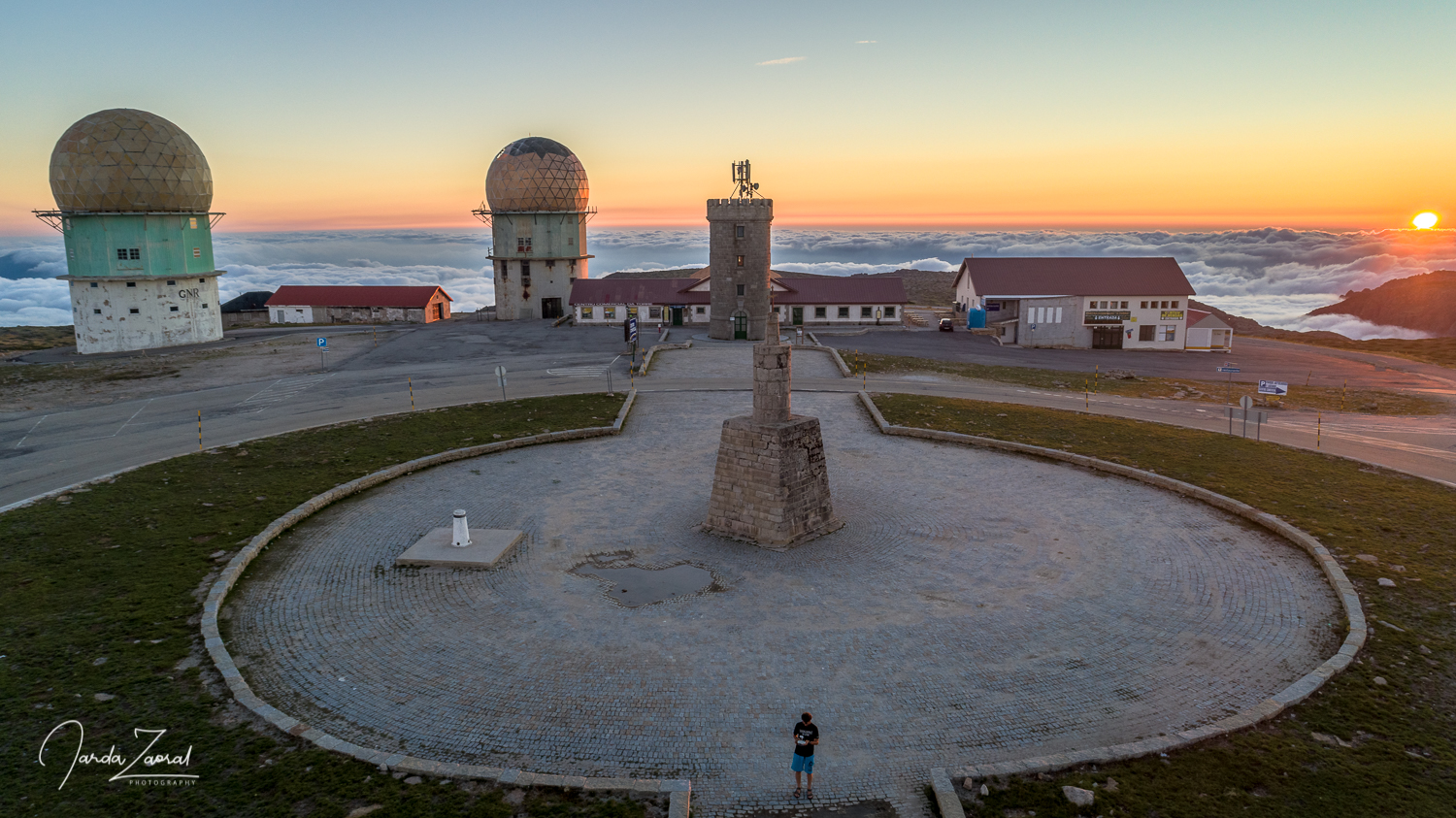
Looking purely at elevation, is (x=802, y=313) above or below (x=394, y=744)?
above

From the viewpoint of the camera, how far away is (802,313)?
66.2m

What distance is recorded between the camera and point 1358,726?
35.7ft

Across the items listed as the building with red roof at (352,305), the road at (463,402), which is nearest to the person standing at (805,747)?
the road at (463,402)

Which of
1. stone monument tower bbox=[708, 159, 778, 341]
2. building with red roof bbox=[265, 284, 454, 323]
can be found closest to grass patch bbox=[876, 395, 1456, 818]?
stone monument tower bbox=[708, 159, 778, 341]

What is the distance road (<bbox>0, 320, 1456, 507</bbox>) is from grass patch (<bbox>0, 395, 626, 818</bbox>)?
4.18 metres

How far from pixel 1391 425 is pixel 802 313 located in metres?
41.4

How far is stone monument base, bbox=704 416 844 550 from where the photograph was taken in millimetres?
Result: 18281

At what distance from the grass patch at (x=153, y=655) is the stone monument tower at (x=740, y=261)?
107 ft

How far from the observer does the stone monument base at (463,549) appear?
663 inches

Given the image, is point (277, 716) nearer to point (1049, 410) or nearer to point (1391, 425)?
point (1049, 410)

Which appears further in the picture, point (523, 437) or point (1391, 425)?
point (1391, 425)

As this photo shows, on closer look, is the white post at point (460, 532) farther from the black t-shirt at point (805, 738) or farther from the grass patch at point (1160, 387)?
the grass patch at point (1160, 387)

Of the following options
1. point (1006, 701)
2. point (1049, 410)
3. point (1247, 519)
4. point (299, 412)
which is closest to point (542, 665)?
point (1006, 701)

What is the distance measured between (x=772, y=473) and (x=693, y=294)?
163 feet
